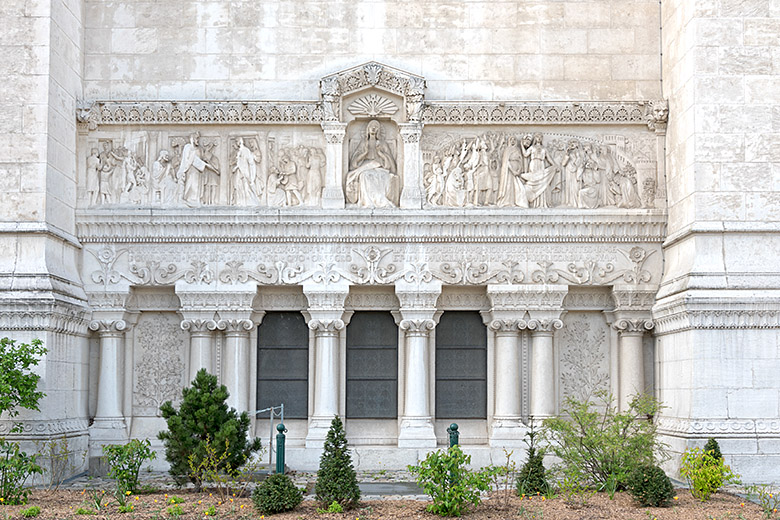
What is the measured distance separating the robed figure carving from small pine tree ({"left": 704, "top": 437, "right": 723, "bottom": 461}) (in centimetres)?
773

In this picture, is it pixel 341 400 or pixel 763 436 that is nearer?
pixel 763 436

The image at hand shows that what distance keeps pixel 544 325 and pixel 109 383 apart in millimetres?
8912

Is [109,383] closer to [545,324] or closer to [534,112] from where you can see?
[545,324]

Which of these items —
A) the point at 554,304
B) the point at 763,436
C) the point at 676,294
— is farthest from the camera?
the point at 554,304

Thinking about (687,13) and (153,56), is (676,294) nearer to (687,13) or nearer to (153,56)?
(687,13)

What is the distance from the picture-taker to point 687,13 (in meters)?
19.5

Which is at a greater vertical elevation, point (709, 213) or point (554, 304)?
point (709, 213)

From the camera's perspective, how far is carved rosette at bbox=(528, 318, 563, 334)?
20734 mm

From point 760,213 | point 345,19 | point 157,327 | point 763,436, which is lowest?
point 763,436

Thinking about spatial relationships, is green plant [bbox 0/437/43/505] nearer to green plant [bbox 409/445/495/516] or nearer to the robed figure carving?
green plant [bbox 409/445/495/516]

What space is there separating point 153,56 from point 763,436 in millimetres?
14056

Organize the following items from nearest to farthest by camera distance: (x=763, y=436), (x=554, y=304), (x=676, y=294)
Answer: (x=763, y=436)
(x=676, y=294)
(x=554, y=304)

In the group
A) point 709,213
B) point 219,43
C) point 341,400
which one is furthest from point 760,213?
point 219,43

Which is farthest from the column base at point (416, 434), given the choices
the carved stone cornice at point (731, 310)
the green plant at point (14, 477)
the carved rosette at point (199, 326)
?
the green plant at point (14, 477)
